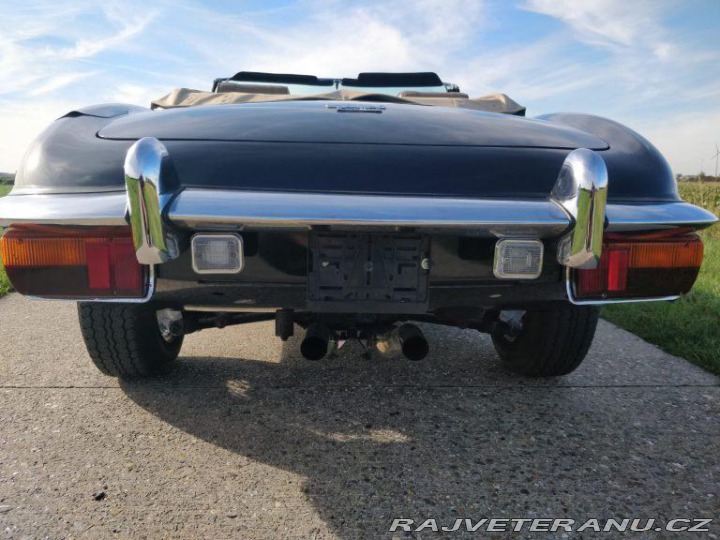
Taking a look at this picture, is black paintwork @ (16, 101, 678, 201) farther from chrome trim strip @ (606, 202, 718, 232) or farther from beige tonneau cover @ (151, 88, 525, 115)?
beige tonneau cover @ (151, 88, 525, 115)

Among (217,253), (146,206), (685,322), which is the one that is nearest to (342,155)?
(217,253)

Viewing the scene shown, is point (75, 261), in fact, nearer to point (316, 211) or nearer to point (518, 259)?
point (316, 211)

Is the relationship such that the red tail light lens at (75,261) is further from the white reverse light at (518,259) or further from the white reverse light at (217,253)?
the white reverse light at (518,259)

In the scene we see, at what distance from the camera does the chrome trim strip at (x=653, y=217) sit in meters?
1.57

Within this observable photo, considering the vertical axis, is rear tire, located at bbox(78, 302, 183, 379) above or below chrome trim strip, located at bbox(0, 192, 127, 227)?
below

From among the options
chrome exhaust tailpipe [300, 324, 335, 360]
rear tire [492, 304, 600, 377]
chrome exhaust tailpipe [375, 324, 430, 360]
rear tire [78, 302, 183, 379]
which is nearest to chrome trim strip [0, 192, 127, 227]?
rear tire [78, 302, 183, 379]

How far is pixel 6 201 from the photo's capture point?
5.34ft

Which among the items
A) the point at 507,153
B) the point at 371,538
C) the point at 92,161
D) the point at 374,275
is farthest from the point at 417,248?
the point at 92,161

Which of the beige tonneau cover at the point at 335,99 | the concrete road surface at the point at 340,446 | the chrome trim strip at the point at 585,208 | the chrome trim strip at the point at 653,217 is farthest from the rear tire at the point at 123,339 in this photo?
the chrome trim strip at the point at 653,217

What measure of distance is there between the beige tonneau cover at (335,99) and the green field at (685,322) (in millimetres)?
1611

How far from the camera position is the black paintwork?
63.1 inches

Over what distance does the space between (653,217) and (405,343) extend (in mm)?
845

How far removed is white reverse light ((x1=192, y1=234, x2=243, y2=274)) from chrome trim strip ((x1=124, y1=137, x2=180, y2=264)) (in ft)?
0.28

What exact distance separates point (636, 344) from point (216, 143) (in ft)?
8.65
